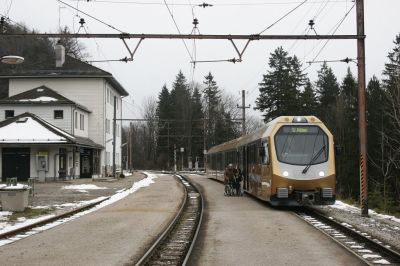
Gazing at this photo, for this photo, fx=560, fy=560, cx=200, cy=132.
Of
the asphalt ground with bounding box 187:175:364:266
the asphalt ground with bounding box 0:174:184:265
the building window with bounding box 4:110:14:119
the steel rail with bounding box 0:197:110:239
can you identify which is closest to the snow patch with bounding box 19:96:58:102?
the building window with bounding box 4:110:14:119

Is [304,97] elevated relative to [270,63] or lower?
lower

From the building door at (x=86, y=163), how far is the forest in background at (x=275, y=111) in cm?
1375

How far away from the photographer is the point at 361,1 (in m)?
18.4

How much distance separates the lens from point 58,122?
50875 mm

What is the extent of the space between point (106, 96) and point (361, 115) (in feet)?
150

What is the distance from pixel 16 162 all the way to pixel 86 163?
10763 mm

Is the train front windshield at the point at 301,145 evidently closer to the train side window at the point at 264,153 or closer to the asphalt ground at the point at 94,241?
the train side window at the point at 264,153

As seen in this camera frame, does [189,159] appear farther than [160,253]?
Yes

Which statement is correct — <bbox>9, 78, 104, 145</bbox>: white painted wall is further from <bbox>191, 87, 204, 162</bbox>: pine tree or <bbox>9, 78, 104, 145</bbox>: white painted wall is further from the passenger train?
<bbox>191, 87, 204, 162</bbox>: pine tree

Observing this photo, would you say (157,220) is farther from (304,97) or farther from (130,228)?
(304,97)

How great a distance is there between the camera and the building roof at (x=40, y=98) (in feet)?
167

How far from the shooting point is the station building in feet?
149

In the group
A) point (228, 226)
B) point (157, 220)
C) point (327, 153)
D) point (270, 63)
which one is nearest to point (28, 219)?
point (157, 220)

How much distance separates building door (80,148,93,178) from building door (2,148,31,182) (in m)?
9.09
